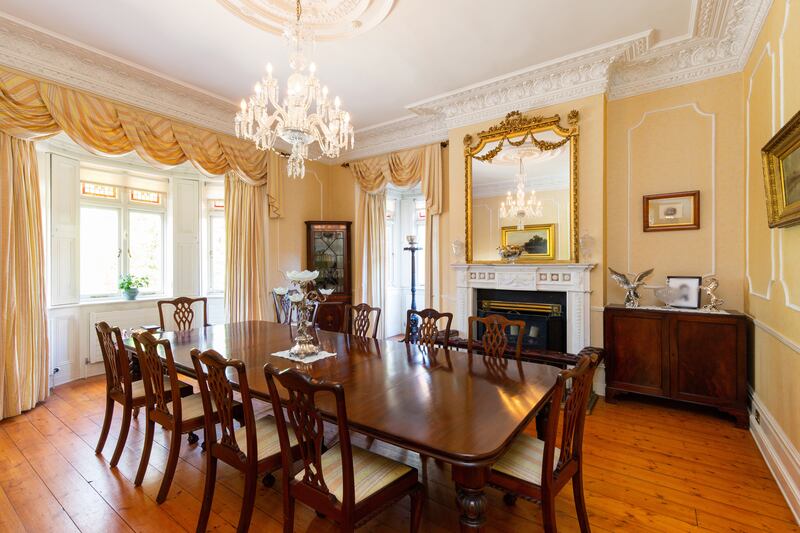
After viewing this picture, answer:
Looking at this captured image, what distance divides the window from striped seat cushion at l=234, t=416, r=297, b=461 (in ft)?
12.4

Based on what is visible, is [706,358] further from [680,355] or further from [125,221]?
[125,221]

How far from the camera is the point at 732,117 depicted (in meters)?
3.22

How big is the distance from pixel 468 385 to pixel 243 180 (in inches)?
160

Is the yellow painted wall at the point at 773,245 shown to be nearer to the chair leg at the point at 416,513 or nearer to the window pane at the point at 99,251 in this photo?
the chair leg at the point at 416,513

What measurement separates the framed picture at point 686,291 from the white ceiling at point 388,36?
6.60ft

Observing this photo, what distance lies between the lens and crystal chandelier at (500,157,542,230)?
394cm

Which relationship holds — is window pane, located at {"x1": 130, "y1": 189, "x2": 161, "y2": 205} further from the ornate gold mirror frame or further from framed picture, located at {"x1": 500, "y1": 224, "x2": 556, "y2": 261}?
framed picture, located at {"x1": 500, "y1": 224, "x2": 556, "y2": 261}

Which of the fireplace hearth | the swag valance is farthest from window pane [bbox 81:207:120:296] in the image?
the fireplace hearth

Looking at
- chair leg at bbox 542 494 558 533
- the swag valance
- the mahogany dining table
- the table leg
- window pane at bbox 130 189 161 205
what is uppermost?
the swag valance

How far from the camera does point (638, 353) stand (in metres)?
3.27

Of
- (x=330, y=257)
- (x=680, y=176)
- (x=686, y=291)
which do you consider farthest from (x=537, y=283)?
(x=330, y=257)

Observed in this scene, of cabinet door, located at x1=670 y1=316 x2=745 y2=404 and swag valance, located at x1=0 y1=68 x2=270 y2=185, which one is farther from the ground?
swag valance, located at x1=0 y1=68 x2=270 y2=185

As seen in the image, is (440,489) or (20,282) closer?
(440,489)

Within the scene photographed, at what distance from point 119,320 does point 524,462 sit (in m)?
4.69
